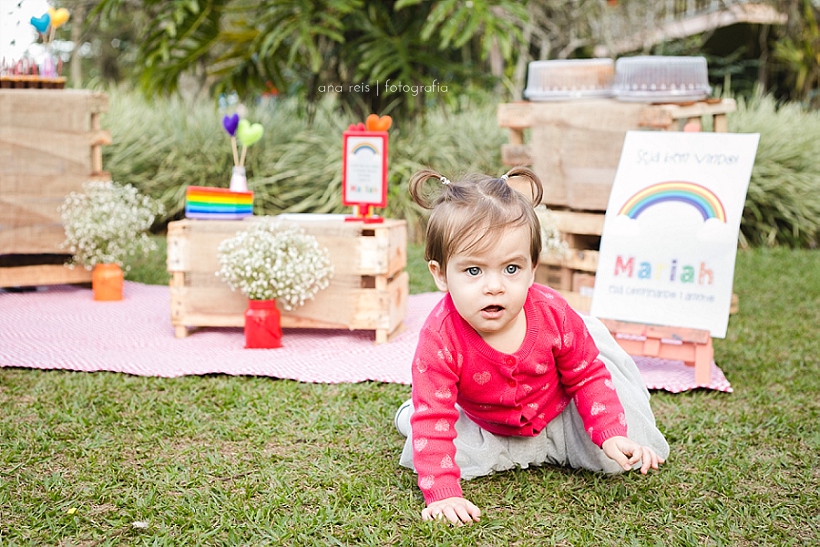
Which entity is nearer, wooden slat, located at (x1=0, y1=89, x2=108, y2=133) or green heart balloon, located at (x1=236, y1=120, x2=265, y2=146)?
green heart balloon, located at (x1=236, y1=120, x2=265, y2=146)

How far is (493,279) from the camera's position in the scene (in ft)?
7.38

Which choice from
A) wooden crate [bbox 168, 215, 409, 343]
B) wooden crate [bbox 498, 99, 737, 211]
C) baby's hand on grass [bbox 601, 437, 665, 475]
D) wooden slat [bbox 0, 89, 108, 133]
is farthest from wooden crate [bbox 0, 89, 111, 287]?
baby's hand on grass [bbox 601, 437, 665, 475]

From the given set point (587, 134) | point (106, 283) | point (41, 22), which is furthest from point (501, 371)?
point (41, 22)

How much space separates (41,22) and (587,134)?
3522 millimetres

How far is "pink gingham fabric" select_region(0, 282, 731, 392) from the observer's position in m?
3.71

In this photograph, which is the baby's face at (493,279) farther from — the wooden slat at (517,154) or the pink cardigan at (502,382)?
the wooden slat at (517,154)

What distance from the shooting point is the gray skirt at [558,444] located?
2.56m

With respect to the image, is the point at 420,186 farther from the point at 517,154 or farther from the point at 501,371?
the point at 517,154

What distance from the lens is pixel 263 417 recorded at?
3.13 meters

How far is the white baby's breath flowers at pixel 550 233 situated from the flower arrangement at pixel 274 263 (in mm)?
1213

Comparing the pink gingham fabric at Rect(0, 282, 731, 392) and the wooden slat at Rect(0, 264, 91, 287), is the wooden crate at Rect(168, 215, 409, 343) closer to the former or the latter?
the pink gingham fabric at Rect(0, 282, 731, 392)

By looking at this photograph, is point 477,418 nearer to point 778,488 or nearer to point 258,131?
point 778,488

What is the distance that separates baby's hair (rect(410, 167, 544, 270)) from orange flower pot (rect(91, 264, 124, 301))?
352 centimetres

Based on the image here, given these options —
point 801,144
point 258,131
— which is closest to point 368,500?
point 258,131
